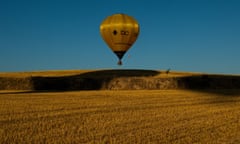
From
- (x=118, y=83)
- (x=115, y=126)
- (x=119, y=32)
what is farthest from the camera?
(x=118, y=83)

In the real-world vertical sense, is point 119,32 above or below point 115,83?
above

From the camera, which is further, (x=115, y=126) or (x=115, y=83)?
(x=115, y=83)

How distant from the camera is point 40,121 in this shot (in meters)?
13.6

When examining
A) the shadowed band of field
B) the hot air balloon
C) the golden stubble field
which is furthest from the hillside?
the golden stubble field

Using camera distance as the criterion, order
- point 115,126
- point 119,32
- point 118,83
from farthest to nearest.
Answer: point 118,83 → point 119,32 → point 115,126

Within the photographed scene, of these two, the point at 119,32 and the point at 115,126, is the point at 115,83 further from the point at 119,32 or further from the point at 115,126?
the point at 115,126

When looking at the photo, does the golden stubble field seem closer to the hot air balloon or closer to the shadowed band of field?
the hot air balloon

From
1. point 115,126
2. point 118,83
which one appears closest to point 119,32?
point 118,83

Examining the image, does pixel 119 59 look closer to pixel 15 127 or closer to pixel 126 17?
pixel 126 17

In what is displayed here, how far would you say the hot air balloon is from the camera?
106 feet

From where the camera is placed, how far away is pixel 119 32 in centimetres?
3228

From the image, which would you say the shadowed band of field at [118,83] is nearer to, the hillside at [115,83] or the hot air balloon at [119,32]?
the hillside at [115,83]

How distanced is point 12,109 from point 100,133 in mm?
7278

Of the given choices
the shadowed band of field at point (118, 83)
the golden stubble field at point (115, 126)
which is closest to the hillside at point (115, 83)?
the shadowed band of field at point (118, 83)
